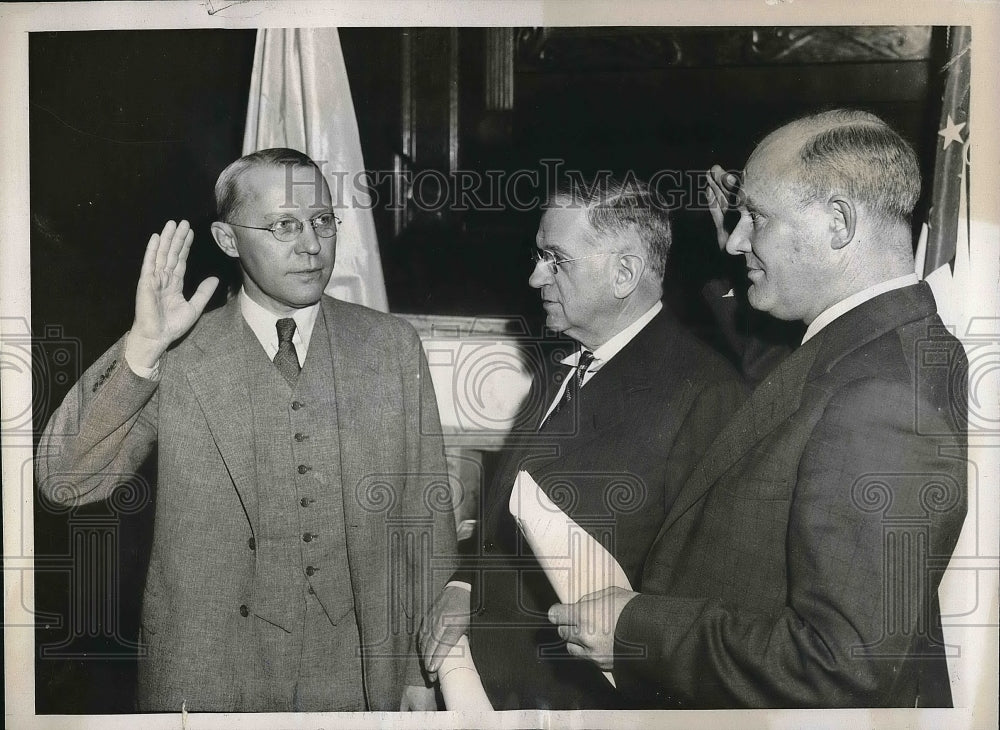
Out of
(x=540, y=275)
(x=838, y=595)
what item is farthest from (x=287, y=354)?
(x=838, y=595)

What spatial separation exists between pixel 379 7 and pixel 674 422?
1.50m

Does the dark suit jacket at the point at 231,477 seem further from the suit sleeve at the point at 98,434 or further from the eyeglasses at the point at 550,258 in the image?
the eyeglasses at the point at 550,258

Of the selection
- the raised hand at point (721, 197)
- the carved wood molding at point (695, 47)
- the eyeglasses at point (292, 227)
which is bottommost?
the eyeglasses at point (292, 227)

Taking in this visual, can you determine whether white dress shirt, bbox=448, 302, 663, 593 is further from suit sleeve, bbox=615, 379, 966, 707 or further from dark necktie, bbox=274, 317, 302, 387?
dark necktie, bbox=274, 317, 302, 387

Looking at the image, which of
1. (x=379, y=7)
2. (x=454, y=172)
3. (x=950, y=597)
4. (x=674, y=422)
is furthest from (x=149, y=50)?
(x=950, y=597)

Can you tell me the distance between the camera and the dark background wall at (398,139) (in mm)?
2629

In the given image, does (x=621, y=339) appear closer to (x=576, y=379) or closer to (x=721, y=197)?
(x=576, y=379)

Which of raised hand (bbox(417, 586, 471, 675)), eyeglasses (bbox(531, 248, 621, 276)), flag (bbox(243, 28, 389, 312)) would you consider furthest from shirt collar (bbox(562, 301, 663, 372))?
raised hand (bbox(417, 586, 471, 675))

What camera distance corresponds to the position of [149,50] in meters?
2.68

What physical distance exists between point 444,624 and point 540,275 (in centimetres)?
106

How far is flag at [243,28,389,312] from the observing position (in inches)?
104

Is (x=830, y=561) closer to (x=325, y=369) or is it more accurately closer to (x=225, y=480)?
(x=325, y=369)

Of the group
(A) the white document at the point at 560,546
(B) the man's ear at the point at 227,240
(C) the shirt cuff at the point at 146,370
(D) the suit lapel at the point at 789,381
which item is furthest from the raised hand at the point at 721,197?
(C) the shirt cuff at the point at 146,370

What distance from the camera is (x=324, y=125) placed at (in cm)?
265
